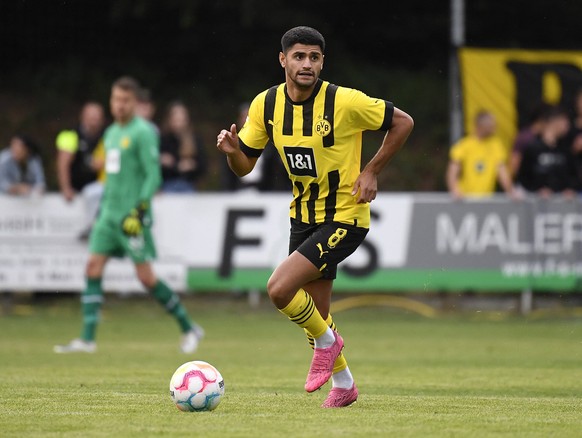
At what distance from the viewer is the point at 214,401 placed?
25.6ft

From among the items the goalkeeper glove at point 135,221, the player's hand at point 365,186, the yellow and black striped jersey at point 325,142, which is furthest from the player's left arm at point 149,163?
the player's hand at point 365,186

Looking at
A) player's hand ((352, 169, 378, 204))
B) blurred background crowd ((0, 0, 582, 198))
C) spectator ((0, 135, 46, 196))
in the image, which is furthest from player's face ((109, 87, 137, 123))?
blurred background crowd ((0, 0, 582, 198))

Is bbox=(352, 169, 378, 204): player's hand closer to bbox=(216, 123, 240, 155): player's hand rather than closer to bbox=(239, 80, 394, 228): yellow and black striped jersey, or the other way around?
bbox=(239, 80, 394, 228): yellow and black striped jersey

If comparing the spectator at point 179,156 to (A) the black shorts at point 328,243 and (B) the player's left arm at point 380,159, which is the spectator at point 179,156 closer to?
(A) the black shorts at point 328,243

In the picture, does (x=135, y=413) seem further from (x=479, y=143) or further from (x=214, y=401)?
(x=479, y=143)

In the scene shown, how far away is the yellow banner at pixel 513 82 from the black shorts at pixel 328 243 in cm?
942

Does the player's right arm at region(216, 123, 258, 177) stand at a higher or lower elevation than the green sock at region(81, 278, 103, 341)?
higher

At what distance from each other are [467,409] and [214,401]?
157cm

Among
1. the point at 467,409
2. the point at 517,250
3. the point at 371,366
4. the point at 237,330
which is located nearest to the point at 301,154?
the point at 467,409

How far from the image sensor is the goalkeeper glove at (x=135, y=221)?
503 inches

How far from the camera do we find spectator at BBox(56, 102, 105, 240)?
16891 millimetres

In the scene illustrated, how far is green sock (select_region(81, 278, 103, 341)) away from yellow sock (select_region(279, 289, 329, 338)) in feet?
16.6

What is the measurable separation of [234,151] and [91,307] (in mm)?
5069

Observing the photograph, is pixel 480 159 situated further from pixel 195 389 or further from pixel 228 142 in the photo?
pixel 195 389
